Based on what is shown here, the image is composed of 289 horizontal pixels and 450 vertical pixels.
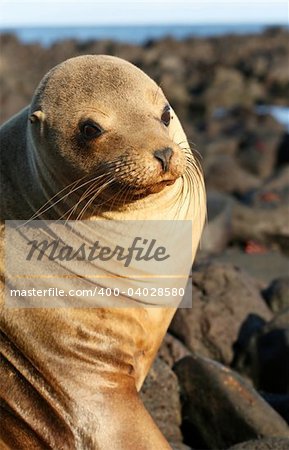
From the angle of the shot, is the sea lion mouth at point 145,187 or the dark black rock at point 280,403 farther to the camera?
the dark black rock at point 280,403

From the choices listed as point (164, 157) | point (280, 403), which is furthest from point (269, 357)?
point (164, 157)

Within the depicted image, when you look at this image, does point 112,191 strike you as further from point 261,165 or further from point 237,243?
point 261,165

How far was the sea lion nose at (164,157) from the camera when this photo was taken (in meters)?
4.28

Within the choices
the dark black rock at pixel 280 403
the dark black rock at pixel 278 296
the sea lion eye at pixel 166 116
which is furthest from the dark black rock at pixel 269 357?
the sea lion eye at pixel 166 116

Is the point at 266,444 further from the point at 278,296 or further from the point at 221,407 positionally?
the point at 278,296

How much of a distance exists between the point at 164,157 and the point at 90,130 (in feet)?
1.41

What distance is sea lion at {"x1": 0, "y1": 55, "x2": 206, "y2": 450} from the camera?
14.6ft

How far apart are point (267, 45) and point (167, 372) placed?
4439 centimetres

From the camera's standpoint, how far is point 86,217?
15.3 feet

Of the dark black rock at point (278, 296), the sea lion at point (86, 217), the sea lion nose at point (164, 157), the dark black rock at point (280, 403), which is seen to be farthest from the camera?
the dark black rock at point (278, 296)

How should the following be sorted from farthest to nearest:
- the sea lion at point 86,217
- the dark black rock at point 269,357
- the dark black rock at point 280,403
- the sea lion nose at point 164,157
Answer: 1. the dark black rock at point 269,357
2. the dark black rock at point 280,403
3. the sea lion at point 86,217
4. the sea lion nose at point 164,157

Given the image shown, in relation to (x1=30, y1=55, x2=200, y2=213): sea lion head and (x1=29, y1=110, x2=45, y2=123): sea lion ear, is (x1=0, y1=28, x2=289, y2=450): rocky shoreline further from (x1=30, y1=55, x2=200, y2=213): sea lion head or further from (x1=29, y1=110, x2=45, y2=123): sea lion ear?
(x1=29, y1=110, x2=45, y2=123): sea lion ear

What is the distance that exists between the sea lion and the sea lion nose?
0.03ft

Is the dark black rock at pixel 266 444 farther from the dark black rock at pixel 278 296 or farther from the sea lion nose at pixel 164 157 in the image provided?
the dark black rock at pixel 278 296
